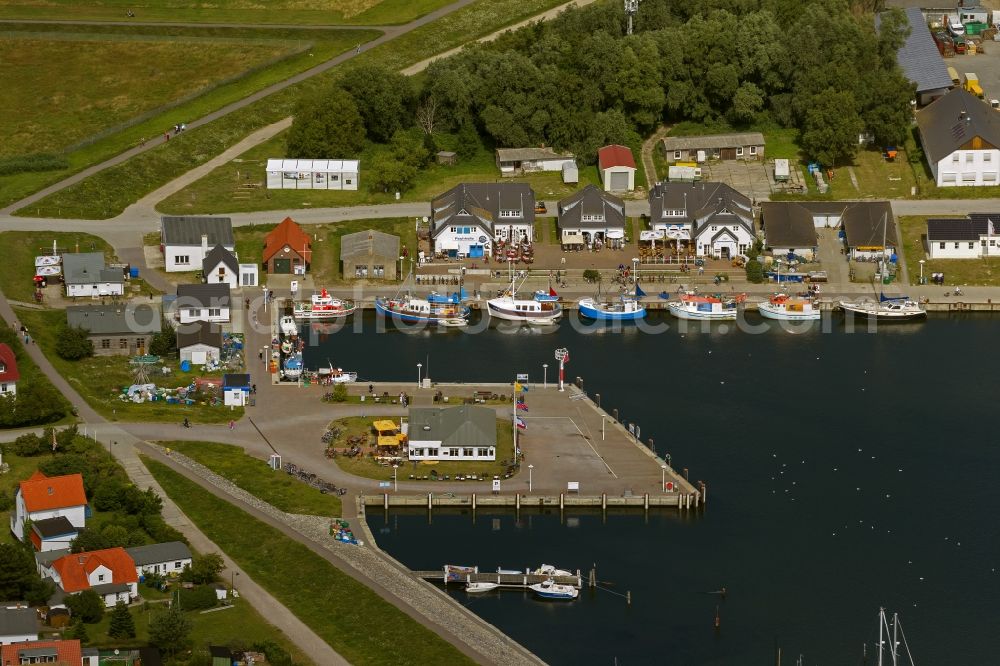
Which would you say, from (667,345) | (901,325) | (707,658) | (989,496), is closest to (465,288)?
(667,345)

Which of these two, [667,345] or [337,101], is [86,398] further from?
[337,101]

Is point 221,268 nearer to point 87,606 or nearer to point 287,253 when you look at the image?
point 287,253

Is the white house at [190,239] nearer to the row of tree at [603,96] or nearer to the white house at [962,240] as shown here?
the row of tree at [603,96]

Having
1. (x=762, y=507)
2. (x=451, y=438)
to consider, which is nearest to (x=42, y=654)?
(x=451, y=438)

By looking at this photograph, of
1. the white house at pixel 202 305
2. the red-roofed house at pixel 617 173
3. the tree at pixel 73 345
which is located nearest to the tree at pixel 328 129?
the red-roofed house at pixel 617 173

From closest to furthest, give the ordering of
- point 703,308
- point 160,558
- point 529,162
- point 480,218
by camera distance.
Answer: point 160,558
point 703,308
point 480,218
point 529,162
